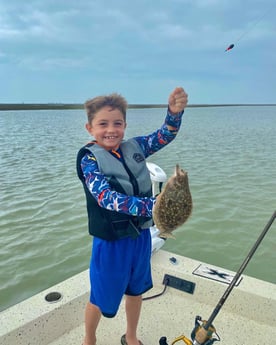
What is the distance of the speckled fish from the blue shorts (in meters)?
0.62

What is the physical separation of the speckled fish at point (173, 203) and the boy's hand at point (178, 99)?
797 millimetres

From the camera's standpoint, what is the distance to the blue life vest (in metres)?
2.49

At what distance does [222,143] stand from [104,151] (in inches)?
705

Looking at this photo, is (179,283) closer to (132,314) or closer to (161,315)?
(161,315)

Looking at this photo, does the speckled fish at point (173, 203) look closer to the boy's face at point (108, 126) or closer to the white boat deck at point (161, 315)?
the boy's face at point (108, 126)

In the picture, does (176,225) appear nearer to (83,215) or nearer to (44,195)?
(83,215)

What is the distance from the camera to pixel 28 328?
308 centimetres

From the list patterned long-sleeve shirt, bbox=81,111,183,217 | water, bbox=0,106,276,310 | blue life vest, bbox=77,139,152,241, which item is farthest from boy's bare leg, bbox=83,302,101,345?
water, bbox=0,106,276,310

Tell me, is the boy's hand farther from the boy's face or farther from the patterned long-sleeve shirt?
the boy's face

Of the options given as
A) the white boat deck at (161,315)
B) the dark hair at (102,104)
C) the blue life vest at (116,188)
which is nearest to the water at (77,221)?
the white boat deck at (161,315)

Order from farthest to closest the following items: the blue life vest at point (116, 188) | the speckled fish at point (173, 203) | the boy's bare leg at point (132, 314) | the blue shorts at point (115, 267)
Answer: the boy's bare leg at point (132, 314), the blue shorts at point (115, 267), the blue life vest at point (116, 188), the speckled fish at point (173, 203)

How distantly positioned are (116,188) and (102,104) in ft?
2.00

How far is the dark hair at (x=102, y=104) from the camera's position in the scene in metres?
2.59

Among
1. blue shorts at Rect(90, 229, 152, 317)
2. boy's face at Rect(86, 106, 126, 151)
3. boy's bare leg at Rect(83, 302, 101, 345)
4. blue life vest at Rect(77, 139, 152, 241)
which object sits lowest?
boy's bare leg at Rect(83, 302, 101, 345)
